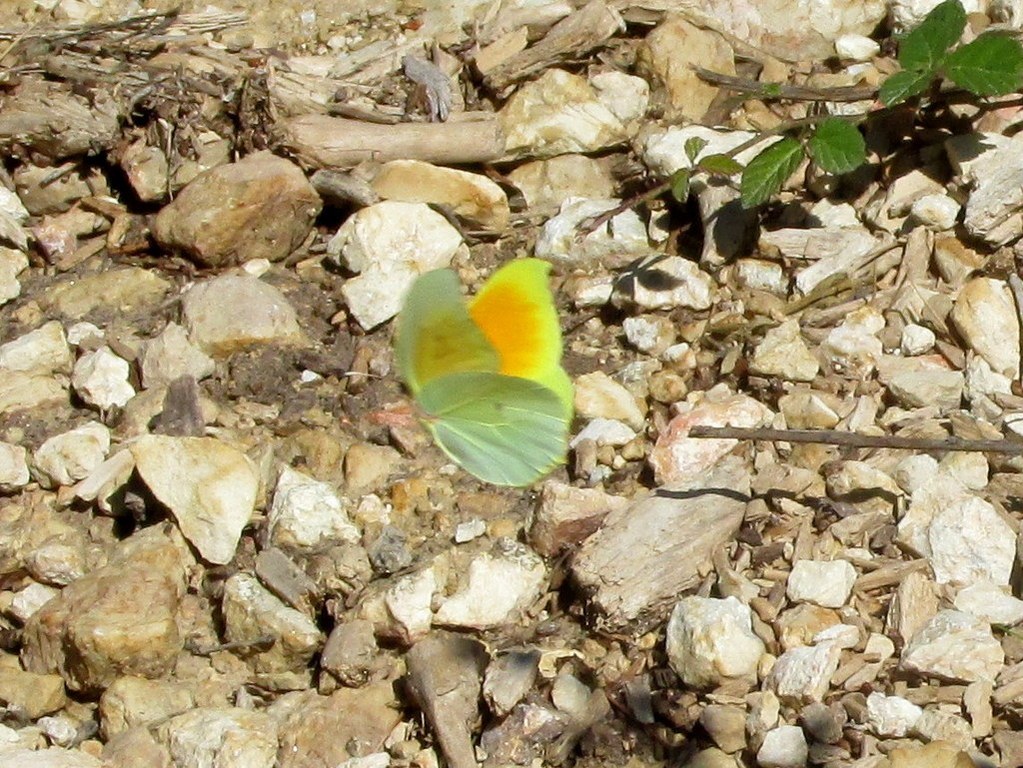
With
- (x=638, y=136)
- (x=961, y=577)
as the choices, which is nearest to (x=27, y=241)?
(x=638, y=136)

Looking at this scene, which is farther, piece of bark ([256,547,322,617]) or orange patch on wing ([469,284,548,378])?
piece of bark ([256,547,322,617])

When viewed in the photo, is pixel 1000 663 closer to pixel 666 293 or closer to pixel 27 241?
pixel 666 293

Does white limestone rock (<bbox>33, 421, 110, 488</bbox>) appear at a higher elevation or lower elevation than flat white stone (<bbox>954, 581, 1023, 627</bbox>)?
lower

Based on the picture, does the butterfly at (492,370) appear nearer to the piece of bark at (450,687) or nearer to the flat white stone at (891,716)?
the piece of bark at (450,687)

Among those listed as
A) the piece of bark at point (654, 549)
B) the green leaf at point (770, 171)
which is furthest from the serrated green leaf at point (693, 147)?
the piece of bark at point (654, 549)

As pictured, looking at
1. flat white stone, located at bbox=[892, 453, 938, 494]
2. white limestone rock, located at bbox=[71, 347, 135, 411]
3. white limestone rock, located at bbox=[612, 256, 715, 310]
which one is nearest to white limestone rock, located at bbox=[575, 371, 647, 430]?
white limestone rock, located at bbox=[612, 256, 715, 310]

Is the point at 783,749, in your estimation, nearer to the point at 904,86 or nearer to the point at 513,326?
the point at 513,326

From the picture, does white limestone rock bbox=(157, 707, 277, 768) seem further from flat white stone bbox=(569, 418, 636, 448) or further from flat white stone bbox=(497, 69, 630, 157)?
flat white stone bbox=(497, 69, 630, 157)
